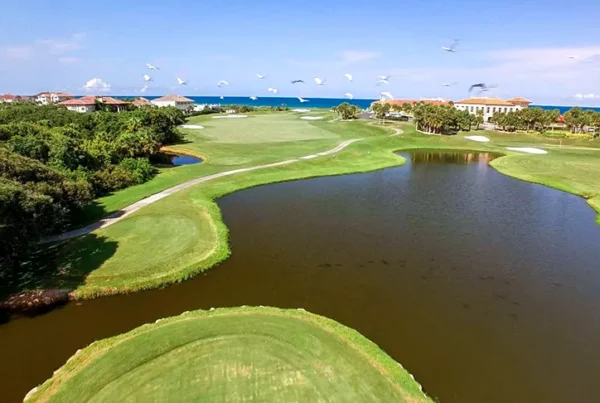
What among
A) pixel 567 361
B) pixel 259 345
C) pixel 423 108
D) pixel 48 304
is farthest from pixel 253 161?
pixel 423 108

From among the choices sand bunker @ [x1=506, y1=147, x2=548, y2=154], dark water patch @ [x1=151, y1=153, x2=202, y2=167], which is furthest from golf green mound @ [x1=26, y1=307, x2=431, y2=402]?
sand bunker @ [x1=506, y1=147, x2=548, y2=154]

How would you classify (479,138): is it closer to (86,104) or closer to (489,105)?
(489,105)

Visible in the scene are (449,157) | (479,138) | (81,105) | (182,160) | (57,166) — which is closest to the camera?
(57,166)

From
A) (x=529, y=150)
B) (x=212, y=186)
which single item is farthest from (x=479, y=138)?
(x=212, y=186)

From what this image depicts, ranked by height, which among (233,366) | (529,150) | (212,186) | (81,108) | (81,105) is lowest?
(233,366)

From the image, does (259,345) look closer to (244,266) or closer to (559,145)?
(244,266)
